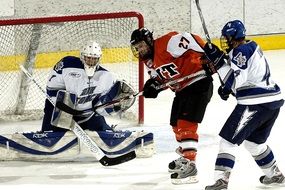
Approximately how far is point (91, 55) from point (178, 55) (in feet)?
1.76

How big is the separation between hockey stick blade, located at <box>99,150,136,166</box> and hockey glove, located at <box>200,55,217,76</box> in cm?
59

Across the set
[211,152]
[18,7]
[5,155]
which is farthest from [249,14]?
[5,155]

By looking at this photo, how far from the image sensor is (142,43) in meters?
3.95

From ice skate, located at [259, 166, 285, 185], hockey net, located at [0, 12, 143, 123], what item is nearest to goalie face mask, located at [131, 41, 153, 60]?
ice skate, located at [259, 166, 285, 185]

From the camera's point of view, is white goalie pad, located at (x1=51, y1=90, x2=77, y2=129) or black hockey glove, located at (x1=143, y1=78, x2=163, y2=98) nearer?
black hockey glove, located at (x1=143, y1=78, x2=163, y2=98)

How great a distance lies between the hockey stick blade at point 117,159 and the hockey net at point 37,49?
1.11m

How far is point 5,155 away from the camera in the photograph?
14.2 ft

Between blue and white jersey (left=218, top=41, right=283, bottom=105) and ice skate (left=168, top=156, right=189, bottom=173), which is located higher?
blue and white jersey (left=218, top=41, right=283, bottom=105)

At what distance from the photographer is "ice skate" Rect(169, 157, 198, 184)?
12.7 ft

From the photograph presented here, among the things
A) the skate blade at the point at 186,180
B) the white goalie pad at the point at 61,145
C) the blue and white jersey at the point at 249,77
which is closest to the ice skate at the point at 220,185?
the skate blade at the point at 186,180

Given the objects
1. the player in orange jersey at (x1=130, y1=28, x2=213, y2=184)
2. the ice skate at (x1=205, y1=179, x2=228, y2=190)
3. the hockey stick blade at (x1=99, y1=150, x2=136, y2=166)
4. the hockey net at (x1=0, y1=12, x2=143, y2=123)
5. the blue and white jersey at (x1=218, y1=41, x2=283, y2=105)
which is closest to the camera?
the blue and white jersey at (x1=218, y1=41, x2=283, y2=105)

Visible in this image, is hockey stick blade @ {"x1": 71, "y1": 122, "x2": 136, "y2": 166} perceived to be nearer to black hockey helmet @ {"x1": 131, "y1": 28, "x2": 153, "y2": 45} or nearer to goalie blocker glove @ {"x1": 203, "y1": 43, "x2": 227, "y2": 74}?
black hockey helmet @ {"x1": 131, "y1": 28, "x2": 153, "y2": 45}

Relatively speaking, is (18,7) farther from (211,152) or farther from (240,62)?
(240,62)

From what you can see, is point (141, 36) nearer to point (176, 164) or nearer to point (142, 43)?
point (142, 43)
